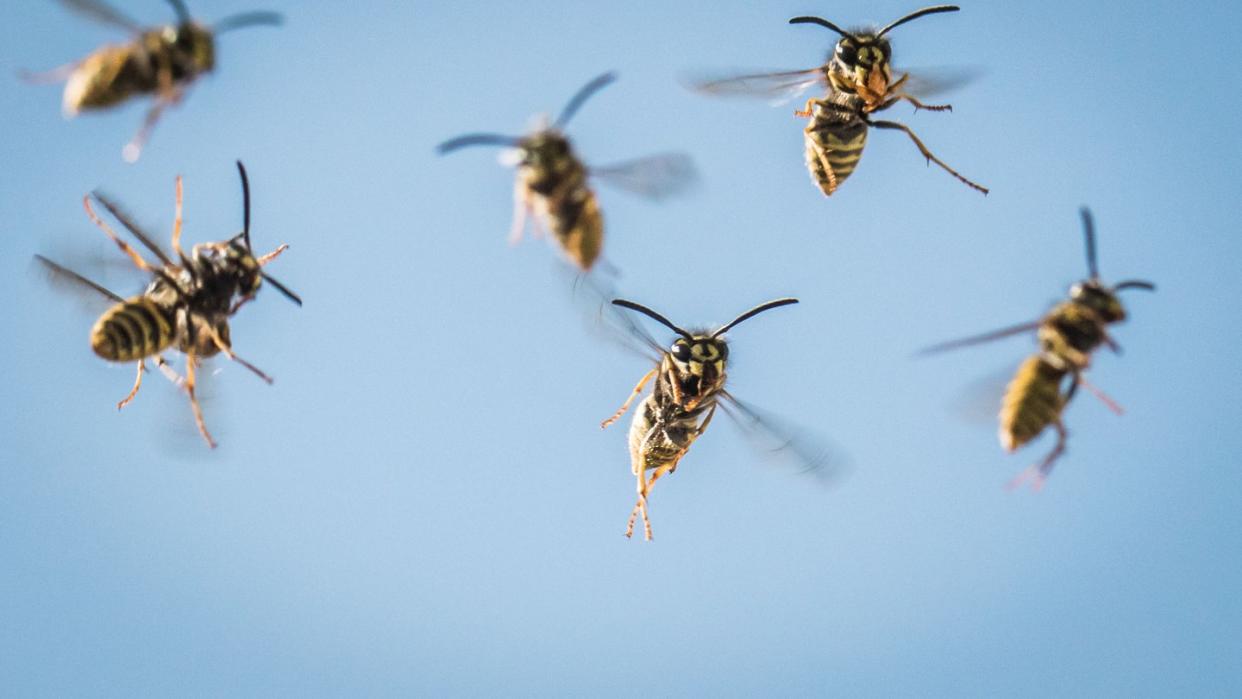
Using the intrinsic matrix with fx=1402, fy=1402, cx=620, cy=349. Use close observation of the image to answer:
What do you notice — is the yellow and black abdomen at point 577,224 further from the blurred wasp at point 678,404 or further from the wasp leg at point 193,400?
the wasp leg at point 193,400

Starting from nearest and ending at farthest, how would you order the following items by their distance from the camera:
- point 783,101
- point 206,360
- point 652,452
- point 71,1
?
point 71,1 → point 206,360 → point 652,452 → point 783,101

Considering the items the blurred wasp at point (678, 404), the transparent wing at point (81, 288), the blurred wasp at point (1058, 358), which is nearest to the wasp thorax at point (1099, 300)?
the blurred wasp at point (1058, 358)

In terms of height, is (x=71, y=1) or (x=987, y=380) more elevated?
(x=71, y=1)

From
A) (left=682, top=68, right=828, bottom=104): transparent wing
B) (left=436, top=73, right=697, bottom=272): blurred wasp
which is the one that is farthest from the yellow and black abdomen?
(left=682, top=68, right=828, bottom=104): transparent wing

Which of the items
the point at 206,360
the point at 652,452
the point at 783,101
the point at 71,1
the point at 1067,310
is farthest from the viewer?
the point at 783,101

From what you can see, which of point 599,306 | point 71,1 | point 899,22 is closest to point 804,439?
point 599,306

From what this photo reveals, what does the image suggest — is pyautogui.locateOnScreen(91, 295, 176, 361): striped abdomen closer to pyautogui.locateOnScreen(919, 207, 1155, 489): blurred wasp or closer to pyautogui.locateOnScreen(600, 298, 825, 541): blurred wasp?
pyautogui.locateOnScreen(600, 298, 825, 541): blurred wasp

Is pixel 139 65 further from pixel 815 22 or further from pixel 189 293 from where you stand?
pixel 815 22

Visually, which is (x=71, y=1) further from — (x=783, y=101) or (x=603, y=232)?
(x=783, y=101)
